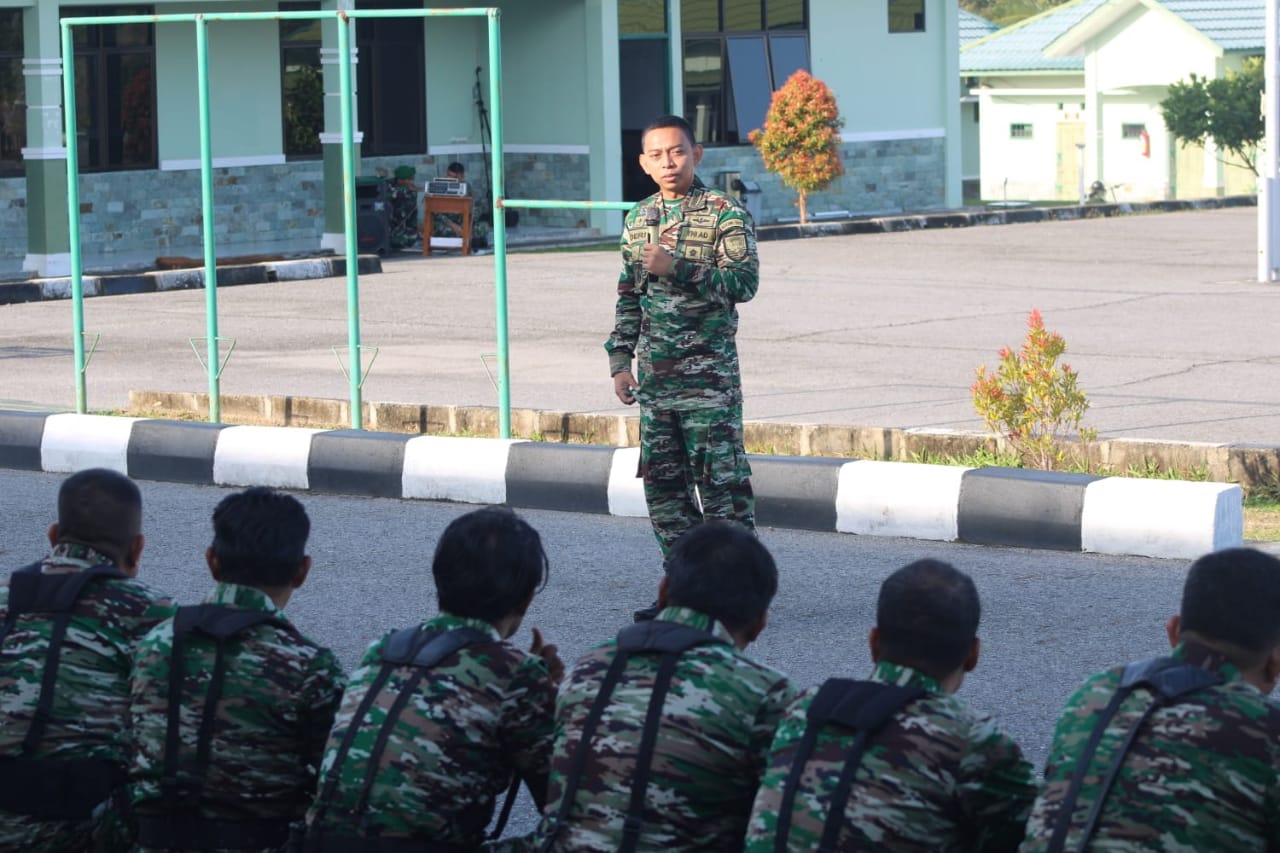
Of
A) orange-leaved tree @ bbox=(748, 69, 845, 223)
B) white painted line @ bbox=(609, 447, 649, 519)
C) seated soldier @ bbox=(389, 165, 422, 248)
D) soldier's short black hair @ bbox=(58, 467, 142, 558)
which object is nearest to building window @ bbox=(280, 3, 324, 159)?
seated soldier @ bbox=(389, 165, 422, 248)

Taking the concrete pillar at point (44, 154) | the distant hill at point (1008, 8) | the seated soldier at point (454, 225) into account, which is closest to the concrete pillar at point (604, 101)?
the seated soldier at point (454, 225)

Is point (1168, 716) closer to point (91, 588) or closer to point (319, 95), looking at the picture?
point (91, 588)

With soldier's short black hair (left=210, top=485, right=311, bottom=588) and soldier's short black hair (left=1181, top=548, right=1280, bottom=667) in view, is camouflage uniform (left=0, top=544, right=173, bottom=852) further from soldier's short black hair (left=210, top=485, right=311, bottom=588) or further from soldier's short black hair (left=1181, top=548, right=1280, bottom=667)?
soldier's short black hair (left=1181, top=548, right=1280, bottom=667)

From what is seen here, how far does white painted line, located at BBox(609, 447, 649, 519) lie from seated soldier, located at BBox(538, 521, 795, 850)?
17.4 ft

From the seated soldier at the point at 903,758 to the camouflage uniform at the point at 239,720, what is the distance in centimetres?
104

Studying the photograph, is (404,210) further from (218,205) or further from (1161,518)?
(1161,518)

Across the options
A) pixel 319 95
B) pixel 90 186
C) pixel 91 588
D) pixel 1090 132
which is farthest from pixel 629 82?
pixel 91 588

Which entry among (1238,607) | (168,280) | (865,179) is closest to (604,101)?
(865,179)

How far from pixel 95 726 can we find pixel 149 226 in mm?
21696

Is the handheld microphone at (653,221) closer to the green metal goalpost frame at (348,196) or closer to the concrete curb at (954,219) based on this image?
the green metal goalpost frame at (348,196)

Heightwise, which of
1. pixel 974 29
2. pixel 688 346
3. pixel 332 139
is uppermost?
pixel 974 29

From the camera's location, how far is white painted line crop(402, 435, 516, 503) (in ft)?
31.8

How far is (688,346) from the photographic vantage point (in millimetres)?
6922

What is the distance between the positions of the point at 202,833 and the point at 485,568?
30.2 inches
